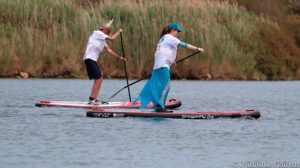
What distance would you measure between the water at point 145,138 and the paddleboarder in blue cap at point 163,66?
0.85m

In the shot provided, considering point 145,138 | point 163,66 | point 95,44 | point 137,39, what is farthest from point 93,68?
point 137,39

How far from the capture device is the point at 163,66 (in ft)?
68.7

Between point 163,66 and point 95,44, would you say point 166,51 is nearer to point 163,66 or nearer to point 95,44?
point 163,66

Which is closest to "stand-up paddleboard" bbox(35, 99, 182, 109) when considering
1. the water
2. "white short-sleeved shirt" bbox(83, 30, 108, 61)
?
the water

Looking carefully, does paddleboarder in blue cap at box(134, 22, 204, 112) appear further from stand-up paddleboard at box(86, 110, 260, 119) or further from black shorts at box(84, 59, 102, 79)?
black shorts at box(84, 59, 102, 79)

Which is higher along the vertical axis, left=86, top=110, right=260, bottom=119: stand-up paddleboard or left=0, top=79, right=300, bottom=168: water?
left=86, top=110, right=260, bottom=119: stand-up paddleboard

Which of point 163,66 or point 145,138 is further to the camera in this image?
point 163,66

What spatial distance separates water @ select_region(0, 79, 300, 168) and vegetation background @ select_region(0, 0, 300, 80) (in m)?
9.70

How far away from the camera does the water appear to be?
46.8 feet

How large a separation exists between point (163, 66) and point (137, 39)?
56.5 feet

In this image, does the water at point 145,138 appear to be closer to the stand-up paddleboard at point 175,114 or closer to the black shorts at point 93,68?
the stand-up paddleboard at point 175,114

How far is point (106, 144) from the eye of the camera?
16.1 m

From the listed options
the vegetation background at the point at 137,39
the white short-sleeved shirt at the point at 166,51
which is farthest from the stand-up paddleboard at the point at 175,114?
the vegetation background at the point at 137,39

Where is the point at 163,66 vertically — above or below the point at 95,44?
below
